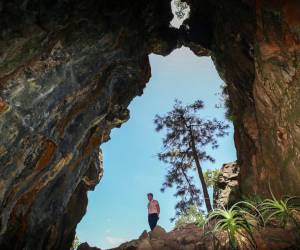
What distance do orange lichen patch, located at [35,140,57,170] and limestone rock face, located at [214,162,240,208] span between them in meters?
8.84

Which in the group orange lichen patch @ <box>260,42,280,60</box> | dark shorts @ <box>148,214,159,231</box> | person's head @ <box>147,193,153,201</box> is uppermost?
orange lichen patch @ <box>260,42,280,60</box>

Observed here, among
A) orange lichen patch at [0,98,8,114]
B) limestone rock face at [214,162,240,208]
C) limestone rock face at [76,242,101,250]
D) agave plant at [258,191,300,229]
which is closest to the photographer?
agave plant at [258,191,300,229]

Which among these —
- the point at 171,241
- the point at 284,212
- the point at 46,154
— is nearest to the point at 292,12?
the point at 284,212

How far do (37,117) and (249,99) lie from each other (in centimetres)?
909

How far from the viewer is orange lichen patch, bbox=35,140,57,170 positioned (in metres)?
11.6

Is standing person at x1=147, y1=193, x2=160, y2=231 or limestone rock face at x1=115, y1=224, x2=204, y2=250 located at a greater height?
standing person at x1=147, y1=193, x2=160, y2=231

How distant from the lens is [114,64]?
48.4ft

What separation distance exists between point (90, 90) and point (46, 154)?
3.40 m

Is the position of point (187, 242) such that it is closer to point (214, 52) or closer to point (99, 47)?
point (99, 47)

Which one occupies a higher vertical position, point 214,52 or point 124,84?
point 214,52

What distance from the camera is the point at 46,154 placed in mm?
11797

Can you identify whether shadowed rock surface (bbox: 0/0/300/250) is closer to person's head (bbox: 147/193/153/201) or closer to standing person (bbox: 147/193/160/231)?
person's head (bbox: 147/193/153/201)

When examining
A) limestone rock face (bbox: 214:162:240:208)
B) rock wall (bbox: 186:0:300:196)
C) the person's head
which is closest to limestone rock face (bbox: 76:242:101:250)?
the person's head

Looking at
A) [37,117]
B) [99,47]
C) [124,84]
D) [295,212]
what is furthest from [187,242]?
[124,84]
